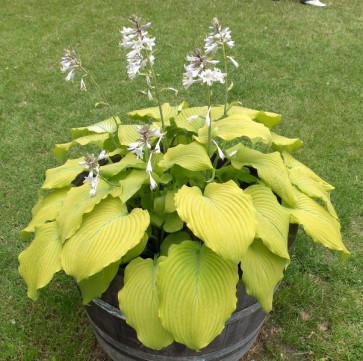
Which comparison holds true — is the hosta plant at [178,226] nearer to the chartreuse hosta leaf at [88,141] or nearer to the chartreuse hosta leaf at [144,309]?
the chartreuse hosta leaf at [144,309]

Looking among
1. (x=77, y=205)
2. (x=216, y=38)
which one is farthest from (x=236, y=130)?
(x=77, y=205)

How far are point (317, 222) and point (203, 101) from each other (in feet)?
9.08

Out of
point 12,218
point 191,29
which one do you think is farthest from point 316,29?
point 12,218

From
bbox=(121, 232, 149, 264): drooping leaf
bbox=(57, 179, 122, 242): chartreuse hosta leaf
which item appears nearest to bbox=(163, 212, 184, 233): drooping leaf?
bbox=(121, 232, 149, 264): drooping leaf

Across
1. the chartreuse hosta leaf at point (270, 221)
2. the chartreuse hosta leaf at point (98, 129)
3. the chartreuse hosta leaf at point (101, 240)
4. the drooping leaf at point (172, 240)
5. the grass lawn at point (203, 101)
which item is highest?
the chartreuse hosta leaf at point (101, 240)

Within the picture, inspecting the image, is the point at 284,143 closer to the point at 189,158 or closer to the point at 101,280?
the point at 189,158

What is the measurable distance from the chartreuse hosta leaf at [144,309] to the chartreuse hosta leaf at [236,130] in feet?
2.27

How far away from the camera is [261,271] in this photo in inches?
68.1

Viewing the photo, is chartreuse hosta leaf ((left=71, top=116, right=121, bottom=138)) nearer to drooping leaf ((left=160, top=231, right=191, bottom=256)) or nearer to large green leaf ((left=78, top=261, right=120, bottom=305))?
drooping leaf ((left=160, top=231, right=191, bottom=256))

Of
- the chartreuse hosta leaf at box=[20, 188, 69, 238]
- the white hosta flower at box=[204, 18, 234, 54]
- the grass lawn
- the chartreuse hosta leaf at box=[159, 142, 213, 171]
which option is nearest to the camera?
the white hosta flower at box=[204, 18, 234, 54]

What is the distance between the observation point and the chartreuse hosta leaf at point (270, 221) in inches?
67.9

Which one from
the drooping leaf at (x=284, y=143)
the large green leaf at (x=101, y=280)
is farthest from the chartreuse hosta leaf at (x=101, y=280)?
the drooping leaf at (x=284, y=143)

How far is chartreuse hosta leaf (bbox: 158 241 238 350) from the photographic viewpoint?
5.26 feet

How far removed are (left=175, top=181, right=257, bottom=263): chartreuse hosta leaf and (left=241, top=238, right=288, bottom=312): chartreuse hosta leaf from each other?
0.10 m
